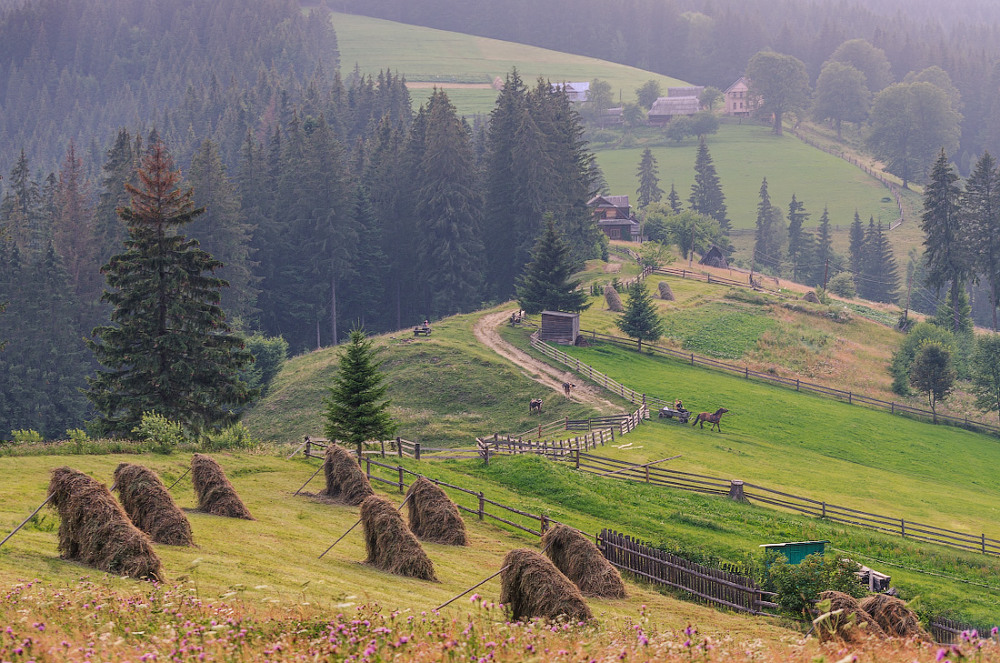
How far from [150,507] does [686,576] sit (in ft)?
49.3

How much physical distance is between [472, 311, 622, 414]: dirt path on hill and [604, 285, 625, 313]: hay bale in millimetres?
10367

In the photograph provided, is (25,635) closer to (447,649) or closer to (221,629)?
(221,629)

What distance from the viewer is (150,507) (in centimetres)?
2325

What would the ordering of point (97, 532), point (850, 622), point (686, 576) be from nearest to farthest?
point (850, 622) → point (97, 532) → point (686, 576)

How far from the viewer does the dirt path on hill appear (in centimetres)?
5884

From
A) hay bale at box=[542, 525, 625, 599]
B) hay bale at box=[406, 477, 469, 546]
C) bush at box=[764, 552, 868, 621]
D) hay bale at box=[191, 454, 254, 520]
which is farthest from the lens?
hay bale at box=[406, 477, 469, 546]

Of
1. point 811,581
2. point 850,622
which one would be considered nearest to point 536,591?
point 850,622

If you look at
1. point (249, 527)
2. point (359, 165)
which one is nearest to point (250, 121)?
point (359, 165)

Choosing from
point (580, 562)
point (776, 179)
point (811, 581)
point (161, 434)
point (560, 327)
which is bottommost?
point (811, 581)

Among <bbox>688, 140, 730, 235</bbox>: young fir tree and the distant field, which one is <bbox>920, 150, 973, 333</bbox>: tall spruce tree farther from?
the distant field

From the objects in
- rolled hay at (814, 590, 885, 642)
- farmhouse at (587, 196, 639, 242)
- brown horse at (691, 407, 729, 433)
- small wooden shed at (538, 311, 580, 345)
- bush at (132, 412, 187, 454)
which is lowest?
brown horse at (691, 407, 729, 433)

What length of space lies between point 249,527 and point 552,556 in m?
8.50

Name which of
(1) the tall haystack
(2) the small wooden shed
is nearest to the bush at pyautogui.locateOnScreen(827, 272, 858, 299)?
(2) the small wooden shed

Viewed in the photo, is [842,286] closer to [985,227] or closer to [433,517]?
[985,227]
